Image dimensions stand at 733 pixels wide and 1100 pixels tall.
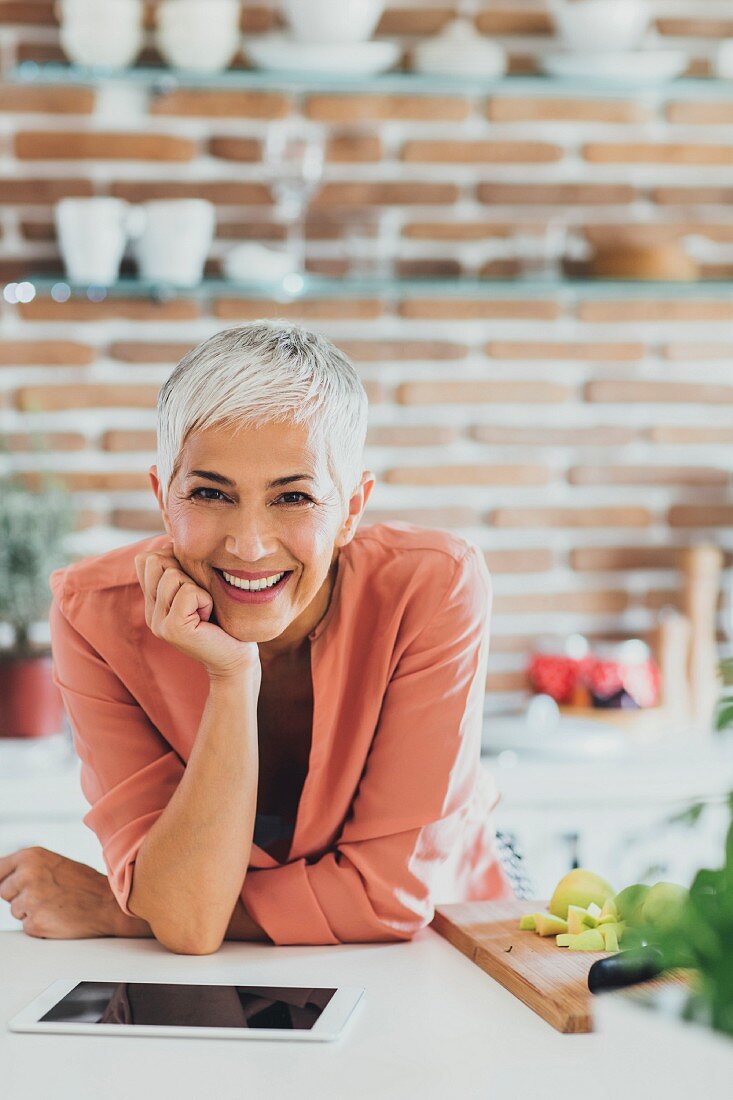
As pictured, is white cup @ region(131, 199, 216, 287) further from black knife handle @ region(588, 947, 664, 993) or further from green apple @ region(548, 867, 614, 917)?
black knife handle @ region(588, 947, 664, 993)

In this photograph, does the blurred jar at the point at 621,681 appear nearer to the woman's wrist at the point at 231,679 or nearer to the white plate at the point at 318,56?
the white plate at the point at 318,56

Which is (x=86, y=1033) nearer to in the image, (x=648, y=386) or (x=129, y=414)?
(x=129, y=414)

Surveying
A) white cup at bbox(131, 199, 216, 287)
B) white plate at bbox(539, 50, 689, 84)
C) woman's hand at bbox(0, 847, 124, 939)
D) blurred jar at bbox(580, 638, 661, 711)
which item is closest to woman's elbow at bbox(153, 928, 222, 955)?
woman's hand at bbox(0, 847, 124, 939)

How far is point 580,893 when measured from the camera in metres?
1.42

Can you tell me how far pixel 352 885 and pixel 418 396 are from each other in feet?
5.65

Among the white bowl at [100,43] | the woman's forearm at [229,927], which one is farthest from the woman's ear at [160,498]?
the white bowl at [100,43]

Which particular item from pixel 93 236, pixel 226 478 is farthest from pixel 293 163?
pixel 226 478

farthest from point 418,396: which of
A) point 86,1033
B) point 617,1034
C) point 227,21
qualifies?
point 617,1034

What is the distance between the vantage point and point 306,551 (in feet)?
4.92

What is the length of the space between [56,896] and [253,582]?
0.41 metres

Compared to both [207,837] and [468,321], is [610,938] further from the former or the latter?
[468,321]

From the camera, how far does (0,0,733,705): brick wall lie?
294 centimetres

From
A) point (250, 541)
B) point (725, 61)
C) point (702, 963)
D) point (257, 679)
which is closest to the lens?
point (702, 963)

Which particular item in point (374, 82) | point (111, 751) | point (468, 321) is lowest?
point (111, 751)
